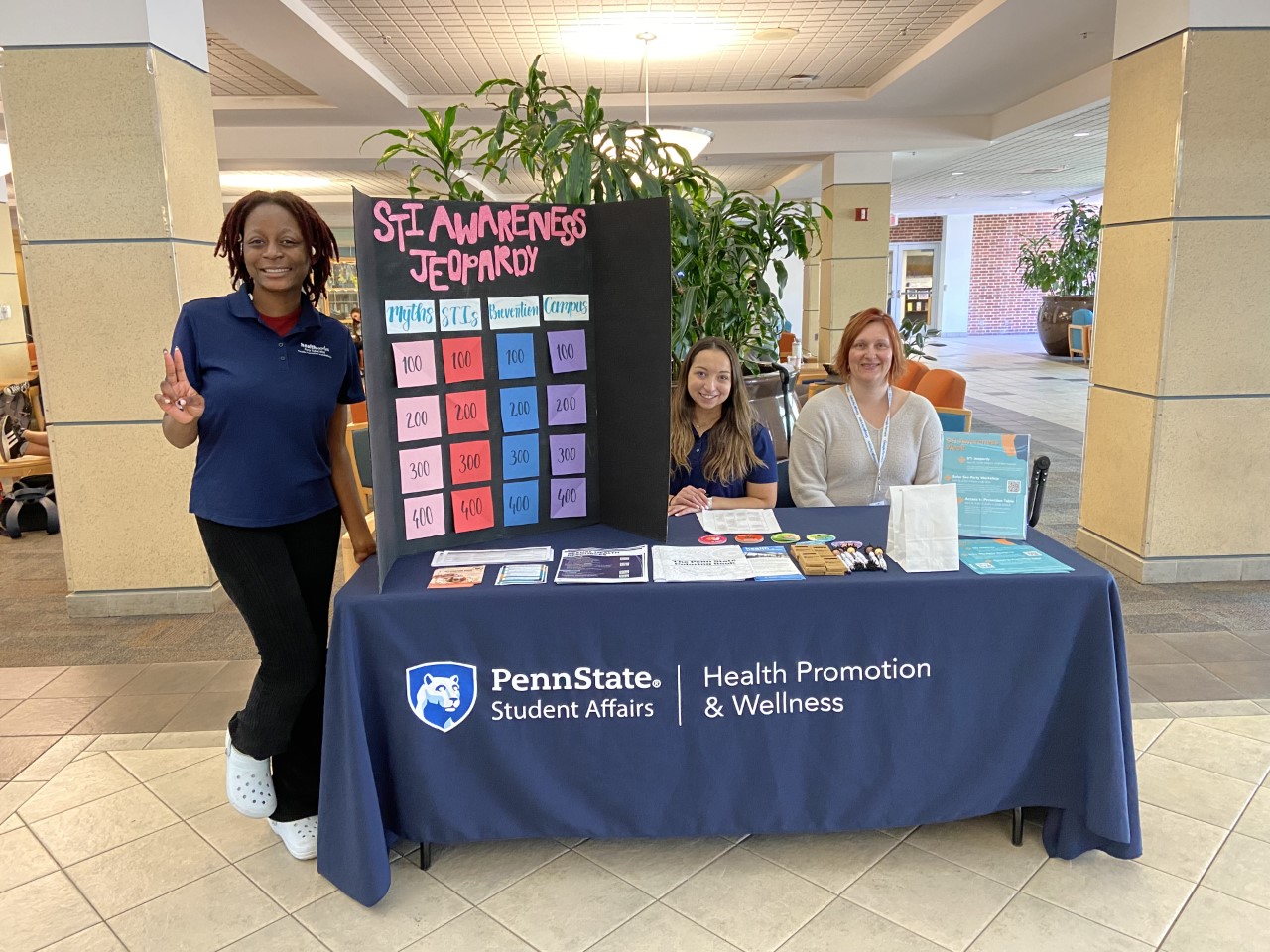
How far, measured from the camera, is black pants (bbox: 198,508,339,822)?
199 centimetres

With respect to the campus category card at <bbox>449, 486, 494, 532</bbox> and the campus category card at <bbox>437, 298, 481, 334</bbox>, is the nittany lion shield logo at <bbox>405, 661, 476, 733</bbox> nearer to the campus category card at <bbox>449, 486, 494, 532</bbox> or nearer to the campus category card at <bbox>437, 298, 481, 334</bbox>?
the campus category card at <bbox>449, 486, 494, 532</bbox>

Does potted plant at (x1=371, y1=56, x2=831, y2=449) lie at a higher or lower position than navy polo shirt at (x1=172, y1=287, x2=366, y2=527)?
higher

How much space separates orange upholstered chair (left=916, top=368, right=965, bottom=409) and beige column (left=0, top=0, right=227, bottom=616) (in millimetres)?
3869

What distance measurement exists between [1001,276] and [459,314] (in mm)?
21613

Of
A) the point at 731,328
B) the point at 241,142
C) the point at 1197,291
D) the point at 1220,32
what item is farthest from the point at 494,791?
the point at 241,142

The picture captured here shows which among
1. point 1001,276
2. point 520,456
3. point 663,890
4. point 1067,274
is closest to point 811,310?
point 1067,274

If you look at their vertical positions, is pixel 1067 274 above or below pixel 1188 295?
above

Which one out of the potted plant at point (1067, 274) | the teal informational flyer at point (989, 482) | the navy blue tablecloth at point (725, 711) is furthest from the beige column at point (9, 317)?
the potted plant at point (1067, 274)

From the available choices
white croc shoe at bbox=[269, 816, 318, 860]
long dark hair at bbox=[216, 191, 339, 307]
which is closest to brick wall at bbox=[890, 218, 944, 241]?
long dark hair at bbox=[216, 191, 339, 307]

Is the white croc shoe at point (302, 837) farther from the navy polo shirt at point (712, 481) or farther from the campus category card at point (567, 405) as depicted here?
the navy polo shirt at point (712, 481)

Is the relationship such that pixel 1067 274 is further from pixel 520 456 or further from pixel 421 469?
pixel 421 469

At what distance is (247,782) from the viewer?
7.11 ft

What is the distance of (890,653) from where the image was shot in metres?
2.00

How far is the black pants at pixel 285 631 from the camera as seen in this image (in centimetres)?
199
